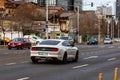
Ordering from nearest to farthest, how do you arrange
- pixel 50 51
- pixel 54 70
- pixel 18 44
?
pixel 54 70, pixel 50 51, pixel 18 44

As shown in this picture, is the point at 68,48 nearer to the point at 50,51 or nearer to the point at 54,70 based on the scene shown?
the point at 50,51

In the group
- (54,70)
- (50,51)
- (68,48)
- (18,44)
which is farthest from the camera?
(18,44)

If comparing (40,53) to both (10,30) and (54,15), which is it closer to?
(10,30)

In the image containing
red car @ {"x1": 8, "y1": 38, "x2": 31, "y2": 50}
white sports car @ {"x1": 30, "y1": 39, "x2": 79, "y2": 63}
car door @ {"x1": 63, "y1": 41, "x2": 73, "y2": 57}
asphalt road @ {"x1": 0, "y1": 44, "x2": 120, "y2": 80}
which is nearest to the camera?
asphalt road @ {"x1": 0, "y1": 44, "x2": 120, "y2": 80}

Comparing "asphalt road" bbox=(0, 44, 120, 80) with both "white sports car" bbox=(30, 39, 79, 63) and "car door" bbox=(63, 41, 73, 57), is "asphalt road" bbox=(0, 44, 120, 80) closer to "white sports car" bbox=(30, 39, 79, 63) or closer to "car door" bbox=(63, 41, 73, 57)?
"white sports car" bbox=(30, 39, 79, 63)

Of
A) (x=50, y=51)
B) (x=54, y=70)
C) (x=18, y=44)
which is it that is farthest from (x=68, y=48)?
(x=18, y=44)

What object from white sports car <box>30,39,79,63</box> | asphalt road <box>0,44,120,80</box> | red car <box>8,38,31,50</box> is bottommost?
red car <box>8,38,31,50</box>

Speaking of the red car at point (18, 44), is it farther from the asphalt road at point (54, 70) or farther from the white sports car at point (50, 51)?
the white sports car at point (50, 51)

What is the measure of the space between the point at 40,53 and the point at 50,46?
699mm

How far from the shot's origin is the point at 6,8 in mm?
132250

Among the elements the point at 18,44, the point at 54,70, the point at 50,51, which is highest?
the point at 50,51

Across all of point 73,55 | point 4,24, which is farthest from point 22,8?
point 73,55

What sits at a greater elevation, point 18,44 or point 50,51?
point 50,51

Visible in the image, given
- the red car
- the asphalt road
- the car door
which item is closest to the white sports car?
the car door
